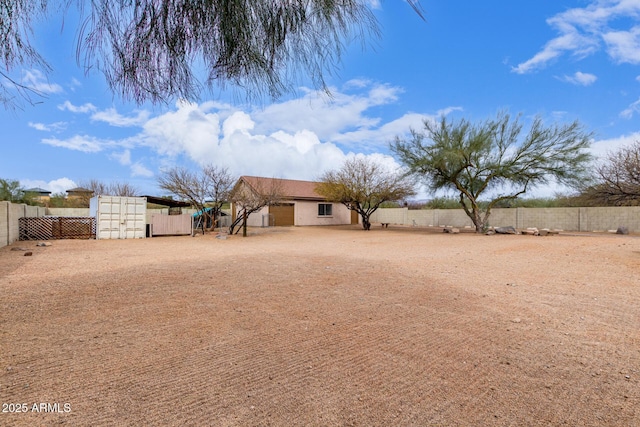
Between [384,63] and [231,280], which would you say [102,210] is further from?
[384,63]

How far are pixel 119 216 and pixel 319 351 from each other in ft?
54.4

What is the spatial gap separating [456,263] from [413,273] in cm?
214

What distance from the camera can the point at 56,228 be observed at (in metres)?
15.3

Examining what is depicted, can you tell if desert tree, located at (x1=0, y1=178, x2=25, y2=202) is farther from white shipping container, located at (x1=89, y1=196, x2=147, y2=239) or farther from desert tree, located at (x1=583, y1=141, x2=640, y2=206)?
desert tree, located at (x1=583, y1=141, x2=640, y2=206)

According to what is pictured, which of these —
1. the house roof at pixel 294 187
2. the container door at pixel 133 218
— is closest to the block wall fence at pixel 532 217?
the container door at pixel 133 218

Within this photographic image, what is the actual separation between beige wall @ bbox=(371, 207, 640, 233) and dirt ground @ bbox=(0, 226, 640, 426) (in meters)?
17.1

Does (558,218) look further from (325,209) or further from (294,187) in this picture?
(294,187)

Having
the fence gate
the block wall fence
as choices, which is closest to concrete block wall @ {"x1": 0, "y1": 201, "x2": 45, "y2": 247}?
the block wall fence

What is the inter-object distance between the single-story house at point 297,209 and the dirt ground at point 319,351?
19742 millimetres

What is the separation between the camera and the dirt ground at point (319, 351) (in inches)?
85.4

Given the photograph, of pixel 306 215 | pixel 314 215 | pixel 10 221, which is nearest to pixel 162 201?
pixel 10 221

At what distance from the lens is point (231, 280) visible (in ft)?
20.7

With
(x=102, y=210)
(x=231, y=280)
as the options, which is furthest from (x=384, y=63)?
(x=102, y=210)

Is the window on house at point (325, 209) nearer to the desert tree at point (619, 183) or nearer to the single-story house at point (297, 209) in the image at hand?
the single-story house at point (297, 209)
